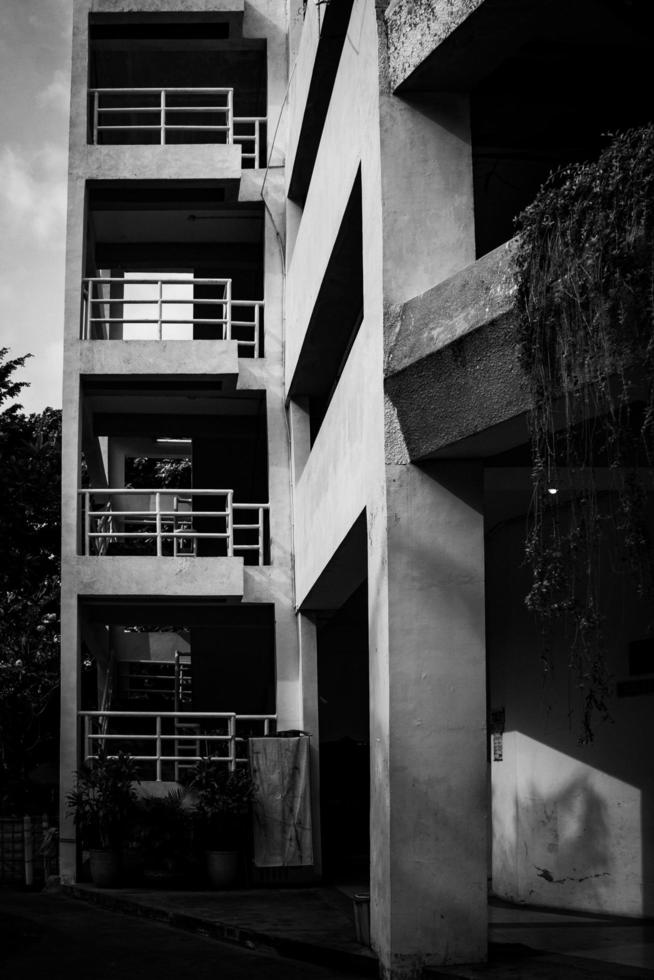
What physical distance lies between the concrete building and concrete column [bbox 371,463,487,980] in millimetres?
18

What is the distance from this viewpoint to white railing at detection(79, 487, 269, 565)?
17875mm

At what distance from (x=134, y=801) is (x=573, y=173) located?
35.5 ft

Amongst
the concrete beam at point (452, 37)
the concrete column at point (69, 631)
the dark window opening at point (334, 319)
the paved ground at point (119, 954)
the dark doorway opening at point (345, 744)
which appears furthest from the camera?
the dark doorway opening at point (345, 744)

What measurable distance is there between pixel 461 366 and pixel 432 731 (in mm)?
2639

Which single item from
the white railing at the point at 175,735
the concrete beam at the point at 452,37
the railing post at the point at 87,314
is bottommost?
the white railing at the point at 175,735

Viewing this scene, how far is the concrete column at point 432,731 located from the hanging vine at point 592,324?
1537mm

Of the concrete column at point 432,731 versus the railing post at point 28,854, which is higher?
the concrete column at point 432,731

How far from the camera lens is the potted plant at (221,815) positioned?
621 inches

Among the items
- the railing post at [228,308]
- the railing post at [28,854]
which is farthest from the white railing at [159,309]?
the railing post at [28,854]

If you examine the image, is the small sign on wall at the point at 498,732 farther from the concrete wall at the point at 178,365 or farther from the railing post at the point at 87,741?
the railing post at the point at 87,741

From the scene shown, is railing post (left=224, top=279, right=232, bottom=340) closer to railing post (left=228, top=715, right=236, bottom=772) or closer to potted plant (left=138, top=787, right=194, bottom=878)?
railing post (left=228, top=715, right=236, bottom=772)

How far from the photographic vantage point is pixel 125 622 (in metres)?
19.1

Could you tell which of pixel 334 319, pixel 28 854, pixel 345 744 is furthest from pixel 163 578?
pixel 345 744

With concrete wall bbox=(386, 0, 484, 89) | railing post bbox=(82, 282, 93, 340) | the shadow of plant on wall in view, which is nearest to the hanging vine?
concrete wall bbox=(386, 0, 484, 89)
